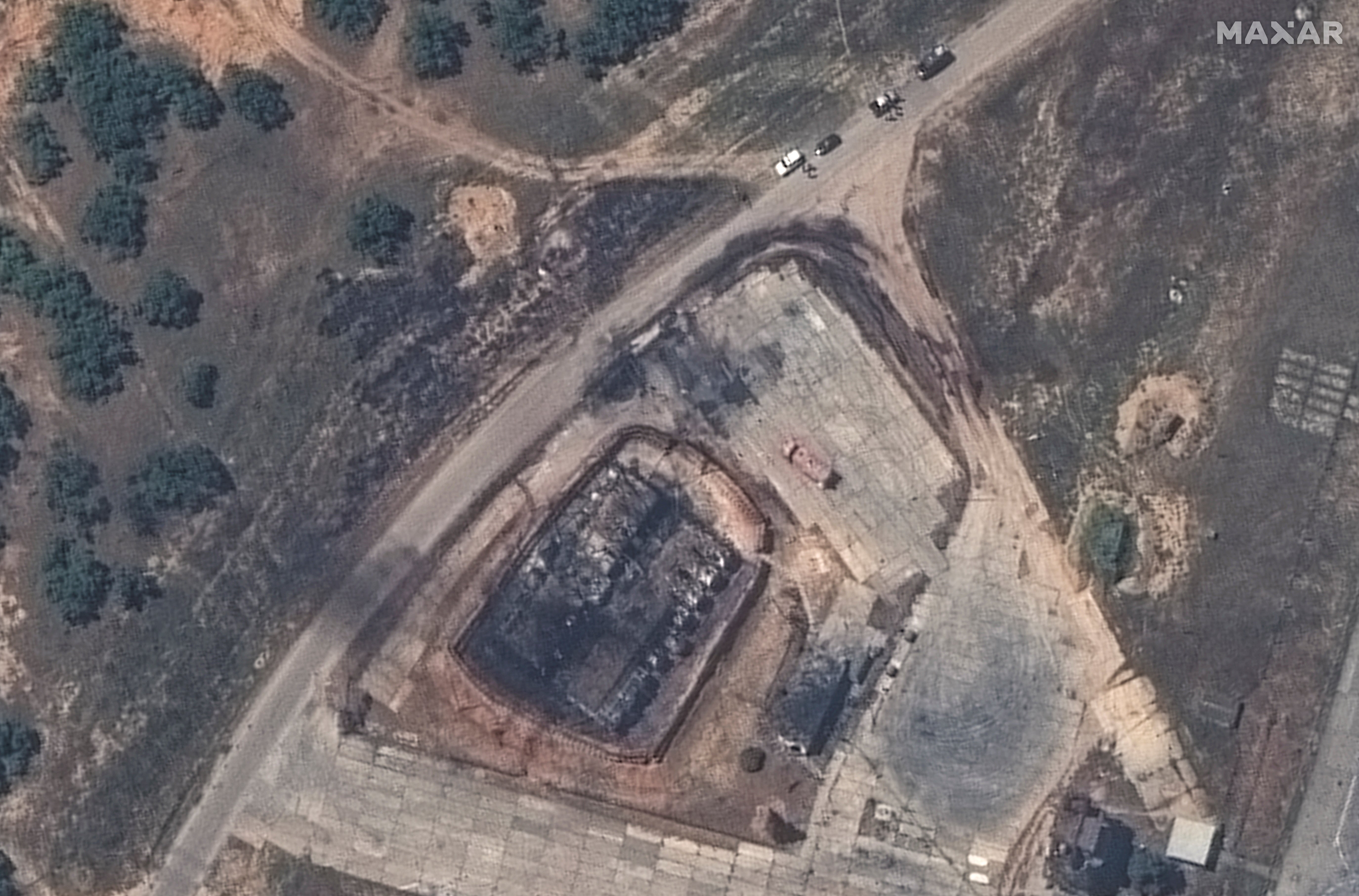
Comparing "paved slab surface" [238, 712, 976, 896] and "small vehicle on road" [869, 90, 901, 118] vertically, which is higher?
"small vehicle on road" [869, 90, 901, 118]

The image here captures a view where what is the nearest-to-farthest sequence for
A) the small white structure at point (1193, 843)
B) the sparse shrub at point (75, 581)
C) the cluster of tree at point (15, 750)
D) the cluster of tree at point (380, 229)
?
the small white structure at point (1193, 843)
the cluster of tree at point (15, 750)
the sparse shrub at point (75, 581)
the cluster of tree at point (380, 229)

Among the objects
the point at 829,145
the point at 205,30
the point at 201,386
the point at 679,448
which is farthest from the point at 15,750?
the point at 829,145

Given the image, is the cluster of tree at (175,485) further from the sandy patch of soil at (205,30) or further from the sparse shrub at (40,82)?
the sandy patch of soil at (205,30)

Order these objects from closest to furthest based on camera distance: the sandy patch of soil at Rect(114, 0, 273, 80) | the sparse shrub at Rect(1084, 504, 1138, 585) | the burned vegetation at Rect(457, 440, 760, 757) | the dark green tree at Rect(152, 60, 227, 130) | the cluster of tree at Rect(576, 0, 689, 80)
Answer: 1. the sparse shrub at Rect(1084, 504, 1138, 585)
2. the burned vegetation at Rect(457, 440, 760, 757)
3. the dark green tree at Rect(152, 60, 227, 130)
4. the cluster of tree at Rect(576, 0, 689, 80)
5. the sandy patch of soil at Rect(114, 0, 273, 80)

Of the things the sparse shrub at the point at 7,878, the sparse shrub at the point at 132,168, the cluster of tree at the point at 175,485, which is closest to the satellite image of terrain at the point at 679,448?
the sparse shrub at the point at 132,168

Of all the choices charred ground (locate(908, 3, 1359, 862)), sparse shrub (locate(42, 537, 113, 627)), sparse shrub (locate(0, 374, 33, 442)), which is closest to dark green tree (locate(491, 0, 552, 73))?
charred ground (locate(908, 3, 1359, 862))

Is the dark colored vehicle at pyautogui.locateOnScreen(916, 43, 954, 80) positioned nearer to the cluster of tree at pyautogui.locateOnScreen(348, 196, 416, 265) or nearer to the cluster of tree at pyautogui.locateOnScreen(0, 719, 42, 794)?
the cluster of tree at pyautogui.locateOnScreen(348, 196, 416, 265)

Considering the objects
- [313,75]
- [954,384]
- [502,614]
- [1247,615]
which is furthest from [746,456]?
[313,75]
